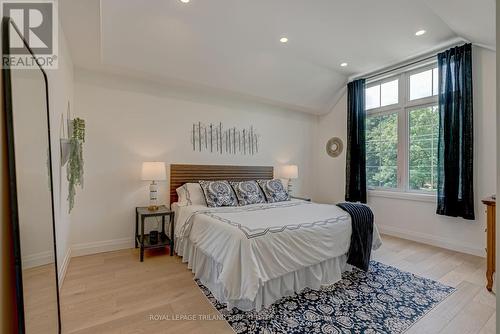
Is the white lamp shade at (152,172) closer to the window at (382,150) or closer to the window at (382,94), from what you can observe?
the window at (382,150)

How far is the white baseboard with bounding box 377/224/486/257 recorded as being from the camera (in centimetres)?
331

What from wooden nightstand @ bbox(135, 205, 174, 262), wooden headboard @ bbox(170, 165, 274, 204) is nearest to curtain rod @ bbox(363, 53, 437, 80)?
wooden headboard @ bbox(170, 165, 274, 204)

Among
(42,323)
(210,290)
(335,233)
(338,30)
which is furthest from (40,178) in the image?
(338,30)

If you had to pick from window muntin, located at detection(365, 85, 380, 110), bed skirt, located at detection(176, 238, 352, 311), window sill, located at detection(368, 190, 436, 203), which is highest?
window muntin, located at detection(365, 85, 380, 110)

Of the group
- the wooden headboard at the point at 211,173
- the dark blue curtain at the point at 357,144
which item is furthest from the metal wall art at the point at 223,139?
the dark blue curtain at the point at 357,144

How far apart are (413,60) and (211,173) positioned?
378 centimetres

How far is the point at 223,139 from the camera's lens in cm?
429

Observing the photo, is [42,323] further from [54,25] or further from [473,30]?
[473,30]

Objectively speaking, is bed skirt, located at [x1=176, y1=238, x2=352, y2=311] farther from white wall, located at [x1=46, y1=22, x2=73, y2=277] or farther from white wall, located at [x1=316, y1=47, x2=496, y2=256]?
white wall, located at [x1=316, y1=47, x2=496, y2=256]

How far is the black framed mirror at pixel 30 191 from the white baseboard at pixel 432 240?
4606mm

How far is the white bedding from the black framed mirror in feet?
3.72

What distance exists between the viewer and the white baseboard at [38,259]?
3.73ft

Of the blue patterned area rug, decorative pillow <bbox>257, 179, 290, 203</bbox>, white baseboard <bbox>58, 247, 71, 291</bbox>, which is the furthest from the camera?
decorative pillow <bbox>257, 179, 290, 203</bbox>

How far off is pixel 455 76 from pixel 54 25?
4760 mm
